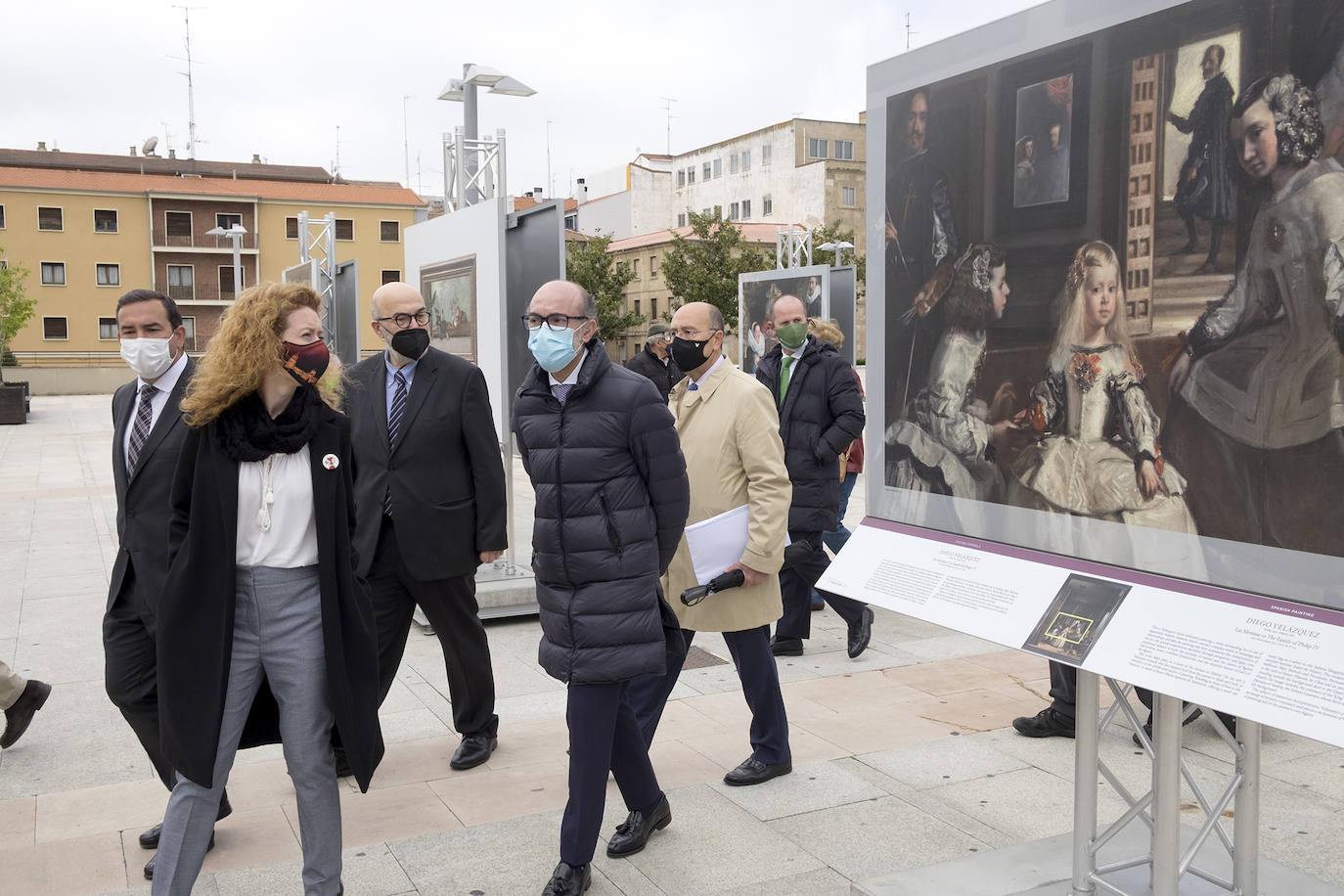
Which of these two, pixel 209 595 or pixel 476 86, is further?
pixel 476 86

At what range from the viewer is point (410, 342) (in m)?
4.84

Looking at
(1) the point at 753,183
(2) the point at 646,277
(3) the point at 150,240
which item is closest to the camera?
(3) the point at 150,240

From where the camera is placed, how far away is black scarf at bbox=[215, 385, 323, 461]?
2.96 meters

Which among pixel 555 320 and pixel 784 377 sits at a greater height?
pixel 555 320

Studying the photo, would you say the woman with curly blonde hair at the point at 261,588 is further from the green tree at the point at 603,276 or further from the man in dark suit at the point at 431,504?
the green tree at the point at 603,276

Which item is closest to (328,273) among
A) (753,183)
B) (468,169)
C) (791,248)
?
(468,169)

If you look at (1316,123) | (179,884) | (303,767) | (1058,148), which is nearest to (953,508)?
(1058,148)

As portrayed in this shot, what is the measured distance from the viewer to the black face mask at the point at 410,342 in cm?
483

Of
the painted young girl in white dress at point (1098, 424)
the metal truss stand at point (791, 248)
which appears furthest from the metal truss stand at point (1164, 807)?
the metal truss stand at point (791, 248)

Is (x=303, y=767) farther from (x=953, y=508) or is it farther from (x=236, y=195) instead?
(x=236, y=195)

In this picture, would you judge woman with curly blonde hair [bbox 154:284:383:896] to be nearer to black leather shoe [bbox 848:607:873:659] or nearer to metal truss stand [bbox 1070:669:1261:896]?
metal truss stand [bbox 1070:669:1261:896]

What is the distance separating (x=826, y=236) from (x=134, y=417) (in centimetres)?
4924

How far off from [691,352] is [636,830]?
178 centimetres

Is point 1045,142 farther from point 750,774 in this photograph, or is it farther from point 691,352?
point 750,774
